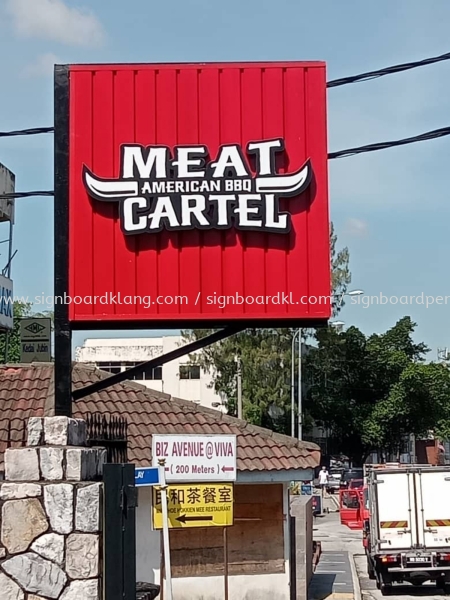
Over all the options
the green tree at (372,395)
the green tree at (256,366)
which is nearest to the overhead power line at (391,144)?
the green tree at (256,366)

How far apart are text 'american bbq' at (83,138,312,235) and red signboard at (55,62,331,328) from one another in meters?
0.01

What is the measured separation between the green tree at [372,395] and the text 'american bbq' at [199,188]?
6021cm

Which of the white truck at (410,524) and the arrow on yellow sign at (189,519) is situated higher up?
the arrow on yellow sign at (189,519)

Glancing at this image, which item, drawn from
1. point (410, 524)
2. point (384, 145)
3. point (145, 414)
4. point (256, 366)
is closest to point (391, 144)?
point (384, 145)

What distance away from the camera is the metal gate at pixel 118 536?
27.1 feet

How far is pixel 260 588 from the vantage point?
16719 millimetres

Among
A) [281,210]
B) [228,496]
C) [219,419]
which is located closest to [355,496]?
[219,419]

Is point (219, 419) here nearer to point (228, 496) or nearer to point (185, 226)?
point (228, 496)

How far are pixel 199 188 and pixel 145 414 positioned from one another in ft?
23.8

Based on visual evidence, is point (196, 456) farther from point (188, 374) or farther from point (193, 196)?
point (188, 374)

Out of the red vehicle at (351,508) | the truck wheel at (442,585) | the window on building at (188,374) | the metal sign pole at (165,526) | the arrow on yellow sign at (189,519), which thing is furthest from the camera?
the window on building at (188,374)

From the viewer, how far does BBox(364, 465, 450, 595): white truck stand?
22.1 m

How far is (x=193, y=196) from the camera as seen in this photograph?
10.5 meters

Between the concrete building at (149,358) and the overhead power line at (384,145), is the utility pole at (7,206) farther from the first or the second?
the concrete building at (149,358)
